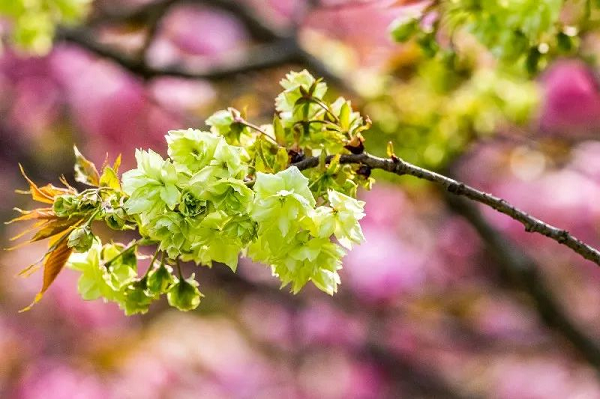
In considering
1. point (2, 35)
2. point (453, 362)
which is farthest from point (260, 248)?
point (453, 362)

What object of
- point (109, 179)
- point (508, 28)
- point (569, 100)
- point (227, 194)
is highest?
point (569, 100)

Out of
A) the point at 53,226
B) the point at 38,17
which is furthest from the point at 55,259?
the point at 38,17

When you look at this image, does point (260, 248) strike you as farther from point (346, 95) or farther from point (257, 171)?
point (346, 95)

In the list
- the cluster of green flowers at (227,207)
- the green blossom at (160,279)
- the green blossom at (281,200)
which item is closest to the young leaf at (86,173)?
the cluster of green flowers at (227,207)

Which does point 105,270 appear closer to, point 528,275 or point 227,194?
point 227,194

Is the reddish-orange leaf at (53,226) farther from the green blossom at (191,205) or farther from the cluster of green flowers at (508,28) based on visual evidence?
the cluster of green flowers at (508,28)

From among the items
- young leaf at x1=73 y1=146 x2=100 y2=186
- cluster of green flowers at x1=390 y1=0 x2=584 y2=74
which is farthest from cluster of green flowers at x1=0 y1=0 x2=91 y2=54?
young leaf at x1=73 y1=146 x2=100 y2=186
